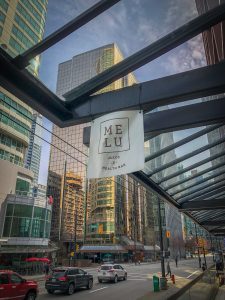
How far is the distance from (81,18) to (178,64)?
2.84 m

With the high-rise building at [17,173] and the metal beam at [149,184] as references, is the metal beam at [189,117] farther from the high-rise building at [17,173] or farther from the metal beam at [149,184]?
the high-rise building at [17,173]

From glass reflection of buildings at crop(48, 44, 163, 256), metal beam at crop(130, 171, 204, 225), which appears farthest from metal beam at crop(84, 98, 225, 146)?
glass reflection of buildings at crop(48, 44, 163, 256)

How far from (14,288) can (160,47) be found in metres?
13.6

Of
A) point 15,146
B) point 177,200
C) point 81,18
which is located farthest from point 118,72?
point 15,146

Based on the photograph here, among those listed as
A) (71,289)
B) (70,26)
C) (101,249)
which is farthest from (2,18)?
(101,249)

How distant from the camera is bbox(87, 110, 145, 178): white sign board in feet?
15.5

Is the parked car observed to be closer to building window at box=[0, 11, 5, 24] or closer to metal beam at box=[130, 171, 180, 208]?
metal beam at box=[130, 171, 180, 208]

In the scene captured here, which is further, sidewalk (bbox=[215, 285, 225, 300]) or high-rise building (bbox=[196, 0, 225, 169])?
sidewalk (bbox=[215, 285, 225, 300])

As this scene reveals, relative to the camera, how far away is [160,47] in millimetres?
4691

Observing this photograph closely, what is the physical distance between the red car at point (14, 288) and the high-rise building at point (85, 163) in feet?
113

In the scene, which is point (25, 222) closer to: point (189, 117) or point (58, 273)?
point (58, 273)

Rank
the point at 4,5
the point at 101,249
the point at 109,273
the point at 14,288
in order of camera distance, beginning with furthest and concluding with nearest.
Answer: the point at 101,249 → the point at 4,5 → the point at 109,273 → the point at 14,288

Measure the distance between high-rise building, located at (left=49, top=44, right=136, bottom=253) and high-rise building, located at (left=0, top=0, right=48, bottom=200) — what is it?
8.04 meters

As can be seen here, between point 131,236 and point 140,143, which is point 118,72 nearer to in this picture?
point 140,143
